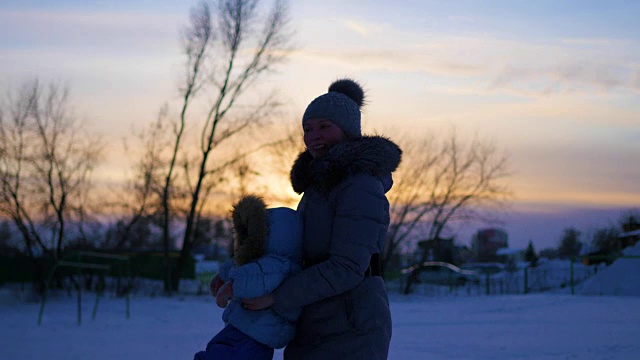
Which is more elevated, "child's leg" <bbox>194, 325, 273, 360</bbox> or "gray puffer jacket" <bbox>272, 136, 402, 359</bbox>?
"gray puffer jacket" <bbox>272, 136, 402, 359</bbox>

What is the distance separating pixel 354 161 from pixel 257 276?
47cm

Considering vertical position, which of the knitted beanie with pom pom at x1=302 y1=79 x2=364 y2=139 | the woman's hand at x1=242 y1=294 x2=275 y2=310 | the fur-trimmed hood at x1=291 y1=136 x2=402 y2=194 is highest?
the knitted beanie with pom pom at x1=302 y1=79 x2=364 y2=139

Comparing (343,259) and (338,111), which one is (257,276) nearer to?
(343,259)

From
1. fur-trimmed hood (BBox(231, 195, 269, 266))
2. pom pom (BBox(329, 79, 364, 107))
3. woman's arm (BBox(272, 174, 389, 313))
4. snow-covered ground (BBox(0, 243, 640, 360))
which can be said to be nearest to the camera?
woman's arm (BBox(272, 174, 389, 313))

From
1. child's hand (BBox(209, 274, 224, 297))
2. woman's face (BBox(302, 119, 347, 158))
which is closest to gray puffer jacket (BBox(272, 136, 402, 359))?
woman's face (BBox(302, 119, 347, 158))

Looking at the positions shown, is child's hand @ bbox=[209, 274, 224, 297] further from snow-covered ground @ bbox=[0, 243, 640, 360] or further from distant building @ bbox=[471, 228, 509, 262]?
distant building @ bbox=[471, 228, 509, 262]

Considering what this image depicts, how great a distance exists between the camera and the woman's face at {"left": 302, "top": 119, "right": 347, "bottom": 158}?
2.58 m

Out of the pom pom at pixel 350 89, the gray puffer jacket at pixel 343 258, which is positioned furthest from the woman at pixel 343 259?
the pom pom at pixel 350 89

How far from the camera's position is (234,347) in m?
2.36

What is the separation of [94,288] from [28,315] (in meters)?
7.34

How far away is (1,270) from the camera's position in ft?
73.4

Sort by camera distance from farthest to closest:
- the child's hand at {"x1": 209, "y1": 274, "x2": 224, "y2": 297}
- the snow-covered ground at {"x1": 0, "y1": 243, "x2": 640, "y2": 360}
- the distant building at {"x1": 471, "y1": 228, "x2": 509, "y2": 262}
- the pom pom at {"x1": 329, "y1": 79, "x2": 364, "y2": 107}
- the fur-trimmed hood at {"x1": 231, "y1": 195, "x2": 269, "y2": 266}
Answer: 1. the distant building at {"x1": 471, "y1": 228, "x2": 509, "y2": 262}
2. the snow-covered ground at {"x1": 0, "y1": 243, "x2": 640, "y2": 360}
3. the pom pom at {"x1": 329, "y1": 79, "x2": 364, "y2": 107}
4. the child's hand at {"x1": 209, "y1": 274, "x2": 224, "y2": 297}
5. the fur-trimmed hood at {"x1": 231, "y1": 195, "x2": 269, "y2": 266}

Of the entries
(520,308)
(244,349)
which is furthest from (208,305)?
(244,349)

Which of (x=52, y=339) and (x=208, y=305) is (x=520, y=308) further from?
(x=52, y=339)
